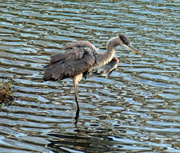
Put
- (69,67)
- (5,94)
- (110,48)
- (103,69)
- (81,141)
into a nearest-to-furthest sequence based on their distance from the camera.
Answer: (81,141), (69,67), (5,94), (110,48), (103,69)

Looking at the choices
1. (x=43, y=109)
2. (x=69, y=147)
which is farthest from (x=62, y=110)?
(x=69, y=147)

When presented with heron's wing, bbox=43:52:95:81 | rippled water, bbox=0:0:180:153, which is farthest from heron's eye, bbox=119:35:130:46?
rippled water, bbox=0:0:180:153

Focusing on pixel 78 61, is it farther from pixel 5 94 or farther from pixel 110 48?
pixel 5 94

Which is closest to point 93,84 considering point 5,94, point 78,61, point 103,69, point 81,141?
point 103,69

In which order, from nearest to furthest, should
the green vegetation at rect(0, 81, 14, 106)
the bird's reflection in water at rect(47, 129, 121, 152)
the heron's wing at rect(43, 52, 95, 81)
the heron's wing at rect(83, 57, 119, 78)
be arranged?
the bird's reflection in water at rect(47, 129, 121, 152) → the heron's wing at rect(43, 52, 95, 81) → the green vegetation at rect(0, 81, 14, 106) → the heron's wing at rect(83, 57, 119, 78)

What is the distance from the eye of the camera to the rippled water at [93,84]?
9.15 meters

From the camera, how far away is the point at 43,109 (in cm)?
1048

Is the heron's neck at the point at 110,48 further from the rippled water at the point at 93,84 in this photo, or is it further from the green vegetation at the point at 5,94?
the green vegetation at the point at 5,94

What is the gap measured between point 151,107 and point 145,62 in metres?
3.19

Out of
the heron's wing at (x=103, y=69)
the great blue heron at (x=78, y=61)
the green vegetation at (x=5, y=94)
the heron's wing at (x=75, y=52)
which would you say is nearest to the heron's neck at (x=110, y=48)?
the great blue heron at (x=78, y=61)

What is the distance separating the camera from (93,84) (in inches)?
485

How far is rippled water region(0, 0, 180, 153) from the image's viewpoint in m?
9.15

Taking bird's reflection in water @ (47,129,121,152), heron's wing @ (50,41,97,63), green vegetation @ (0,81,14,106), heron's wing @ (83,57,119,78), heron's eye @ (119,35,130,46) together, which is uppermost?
heron's eye @ (119,35,130,46)

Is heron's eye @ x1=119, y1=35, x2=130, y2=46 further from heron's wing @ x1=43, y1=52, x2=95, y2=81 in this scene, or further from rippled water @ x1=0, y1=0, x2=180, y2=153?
rippled water @ x1=0, y1=0, x2=180, y2=153
